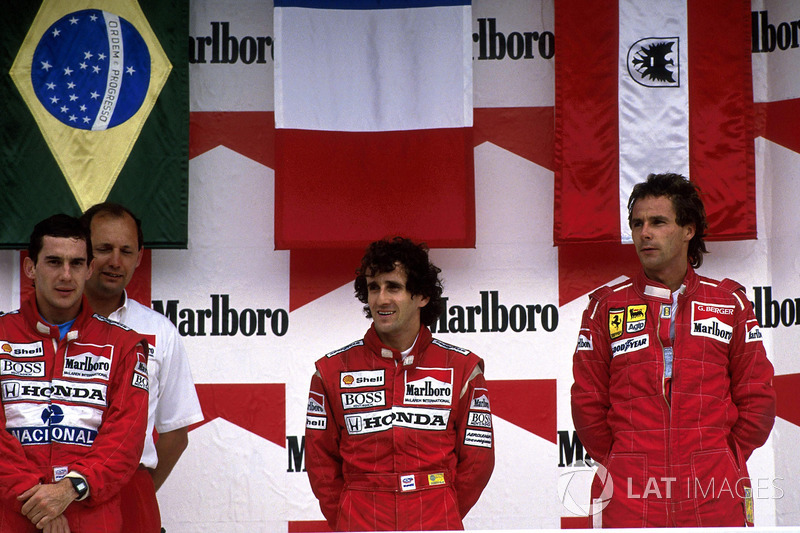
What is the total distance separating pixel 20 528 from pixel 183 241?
1573 mm

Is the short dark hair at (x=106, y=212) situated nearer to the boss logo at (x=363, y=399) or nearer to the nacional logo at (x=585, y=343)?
the boss logo at (x=363, y=399)

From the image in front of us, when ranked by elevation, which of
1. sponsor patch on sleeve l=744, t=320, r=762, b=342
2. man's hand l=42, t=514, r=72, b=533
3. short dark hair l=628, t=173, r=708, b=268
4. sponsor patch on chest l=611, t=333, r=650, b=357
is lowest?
man's hand l=42, t=514, r=72, b=533

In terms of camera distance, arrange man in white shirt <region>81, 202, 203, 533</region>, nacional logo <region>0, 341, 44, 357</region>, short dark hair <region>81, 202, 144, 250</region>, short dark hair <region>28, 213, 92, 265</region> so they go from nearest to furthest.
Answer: nacional logo <region>0, 341, 44, 357</region>, short dark hair <region>28, 213, 92, 265</region>, man in white shirt <region>81, 202, 203, 533</region>, short dark hair <region>81, 202, 144, 250</region>

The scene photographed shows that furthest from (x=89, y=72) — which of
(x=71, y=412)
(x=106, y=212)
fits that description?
(x=71, y=412)

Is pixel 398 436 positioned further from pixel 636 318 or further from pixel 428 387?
pixel 636 318

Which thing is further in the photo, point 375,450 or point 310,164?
point 310,164

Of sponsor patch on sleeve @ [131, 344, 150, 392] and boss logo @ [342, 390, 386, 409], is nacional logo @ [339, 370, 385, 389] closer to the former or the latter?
boss logo @ [342, 390, 386, 409]

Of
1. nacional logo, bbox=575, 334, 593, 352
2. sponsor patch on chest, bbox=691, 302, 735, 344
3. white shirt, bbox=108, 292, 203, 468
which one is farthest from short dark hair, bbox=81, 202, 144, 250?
sponsor patch on chest, bbox=691, 302, 735, 344

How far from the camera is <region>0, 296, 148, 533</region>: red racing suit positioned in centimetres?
255

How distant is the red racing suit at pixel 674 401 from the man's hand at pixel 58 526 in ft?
4.95

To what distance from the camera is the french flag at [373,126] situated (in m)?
3.85

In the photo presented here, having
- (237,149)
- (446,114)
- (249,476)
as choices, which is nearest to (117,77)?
(237,149)

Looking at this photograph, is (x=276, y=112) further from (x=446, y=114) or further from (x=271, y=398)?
(x=271, y=398)

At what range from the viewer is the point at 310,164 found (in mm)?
3863
